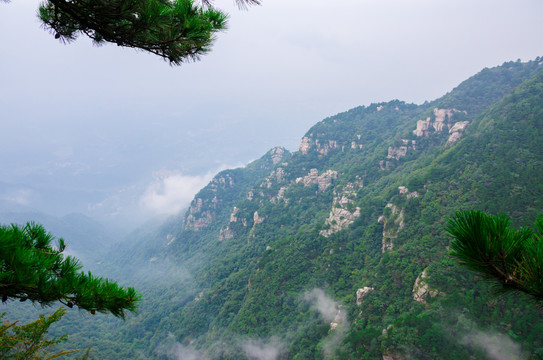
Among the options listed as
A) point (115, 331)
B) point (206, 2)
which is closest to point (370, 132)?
point (206, 2)

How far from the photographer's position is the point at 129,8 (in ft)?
8.32

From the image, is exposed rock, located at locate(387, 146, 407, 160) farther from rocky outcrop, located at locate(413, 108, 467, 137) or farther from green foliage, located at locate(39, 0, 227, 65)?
green foliage, located at locate(39, 0, 227, 65)

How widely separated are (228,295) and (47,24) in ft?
168

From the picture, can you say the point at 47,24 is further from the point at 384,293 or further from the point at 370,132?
the point at 370,132

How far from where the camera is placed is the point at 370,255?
3256 cm

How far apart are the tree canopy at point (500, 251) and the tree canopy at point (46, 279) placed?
8.52 ft

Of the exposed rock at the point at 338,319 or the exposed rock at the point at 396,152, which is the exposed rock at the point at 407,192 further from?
the exposed rock at the point at 396,152

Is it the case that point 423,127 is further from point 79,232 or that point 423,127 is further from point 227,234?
point 79,232

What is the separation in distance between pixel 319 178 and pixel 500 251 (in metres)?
60.8

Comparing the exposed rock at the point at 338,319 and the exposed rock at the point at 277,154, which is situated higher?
the exposed rock at the point at 277,154

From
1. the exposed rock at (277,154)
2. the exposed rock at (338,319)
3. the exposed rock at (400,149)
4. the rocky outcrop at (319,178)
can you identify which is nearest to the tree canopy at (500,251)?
the exposed rock at (338,319)

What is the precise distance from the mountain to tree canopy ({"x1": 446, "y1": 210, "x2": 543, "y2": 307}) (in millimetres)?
5116

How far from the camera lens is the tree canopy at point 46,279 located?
1.60m

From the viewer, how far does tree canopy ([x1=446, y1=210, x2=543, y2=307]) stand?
1.31 meters
